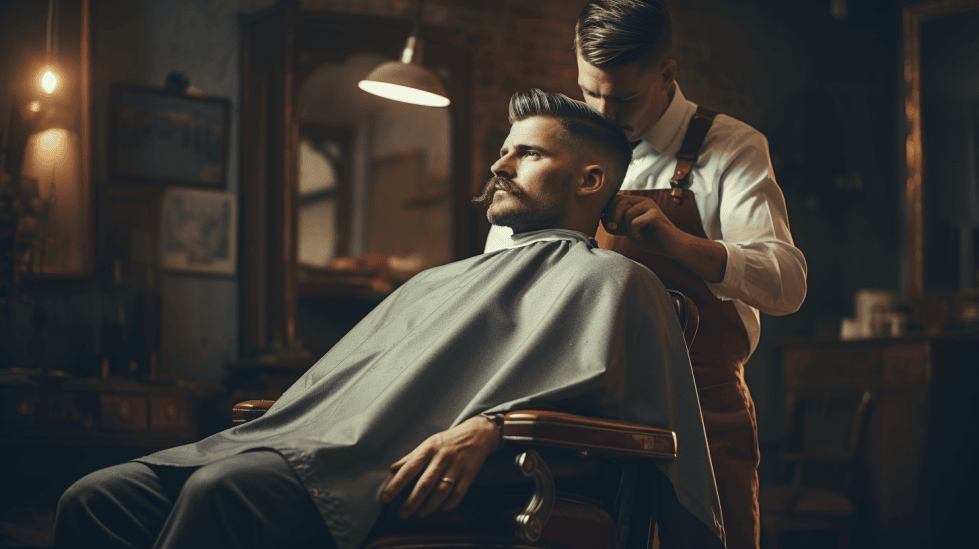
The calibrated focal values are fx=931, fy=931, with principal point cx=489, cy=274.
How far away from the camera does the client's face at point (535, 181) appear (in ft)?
6.09

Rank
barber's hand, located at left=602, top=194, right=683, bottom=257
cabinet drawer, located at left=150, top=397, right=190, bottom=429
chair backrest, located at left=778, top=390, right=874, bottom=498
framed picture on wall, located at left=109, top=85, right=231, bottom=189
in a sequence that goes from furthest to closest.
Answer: chair backrest, located at left=778, top=390, right=874, bottom=498 < framed picture on wall, located at left=109, top=85, right=231, bottom=189 < cabinet drawer, located at left=150, top=397, right=190, bottom=429 < barber's hand, located at left=602, top=194, right=683, bottom=257

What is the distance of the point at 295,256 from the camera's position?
161 inches

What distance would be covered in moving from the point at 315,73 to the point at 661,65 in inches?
111

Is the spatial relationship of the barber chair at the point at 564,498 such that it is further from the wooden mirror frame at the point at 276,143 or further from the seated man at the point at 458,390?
the wooden mirror frame at the point at 276,143

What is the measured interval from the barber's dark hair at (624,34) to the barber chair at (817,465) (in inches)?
99.3

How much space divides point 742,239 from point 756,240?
0.06 m

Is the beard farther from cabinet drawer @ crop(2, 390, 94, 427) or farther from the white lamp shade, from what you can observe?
cabinet drawer @ crop(2, 390, 94, 427)

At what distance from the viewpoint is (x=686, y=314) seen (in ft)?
5.65

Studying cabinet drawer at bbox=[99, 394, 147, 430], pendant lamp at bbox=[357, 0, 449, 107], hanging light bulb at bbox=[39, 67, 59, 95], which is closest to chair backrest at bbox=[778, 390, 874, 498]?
pendant lamp at bbox=[357, 0, 449, 107]

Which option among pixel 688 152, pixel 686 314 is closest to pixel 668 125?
pixel 688 152

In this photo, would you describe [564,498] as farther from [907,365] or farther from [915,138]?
[915,138]

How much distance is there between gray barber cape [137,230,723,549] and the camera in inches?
57.2

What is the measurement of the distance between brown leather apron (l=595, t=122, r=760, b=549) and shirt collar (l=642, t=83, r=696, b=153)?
14cm

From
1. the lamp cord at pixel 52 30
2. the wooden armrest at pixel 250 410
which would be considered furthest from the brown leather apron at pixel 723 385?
the lamp cord at pixel 52 30
